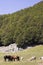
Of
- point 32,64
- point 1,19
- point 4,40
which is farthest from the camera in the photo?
point 1,19

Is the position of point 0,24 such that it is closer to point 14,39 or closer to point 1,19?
point 1,19

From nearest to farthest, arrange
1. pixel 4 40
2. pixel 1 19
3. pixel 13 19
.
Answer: pixel 4 40
pixel 13 19
pixel 1 19

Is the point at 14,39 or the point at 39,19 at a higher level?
the point at 39,19

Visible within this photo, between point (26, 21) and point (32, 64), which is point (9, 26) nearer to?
point (26, 21)

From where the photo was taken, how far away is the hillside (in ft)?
182

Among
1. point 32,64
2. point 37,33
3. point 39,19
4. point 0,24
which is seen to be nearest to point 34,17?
point 39,19

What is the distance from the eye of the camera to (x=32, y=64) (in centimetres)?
2759

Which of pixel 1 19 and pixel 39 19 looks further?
pixel 1 19

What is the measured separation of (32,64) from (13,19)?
118ft

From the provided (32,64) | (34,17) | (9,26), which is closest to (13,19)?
(9,26)

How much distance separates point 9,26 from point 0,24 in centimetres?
484

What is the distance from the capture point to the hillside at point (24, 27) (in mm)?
55469

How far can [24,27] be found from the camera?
5819cm

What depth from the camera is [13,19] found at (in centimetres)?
6303
